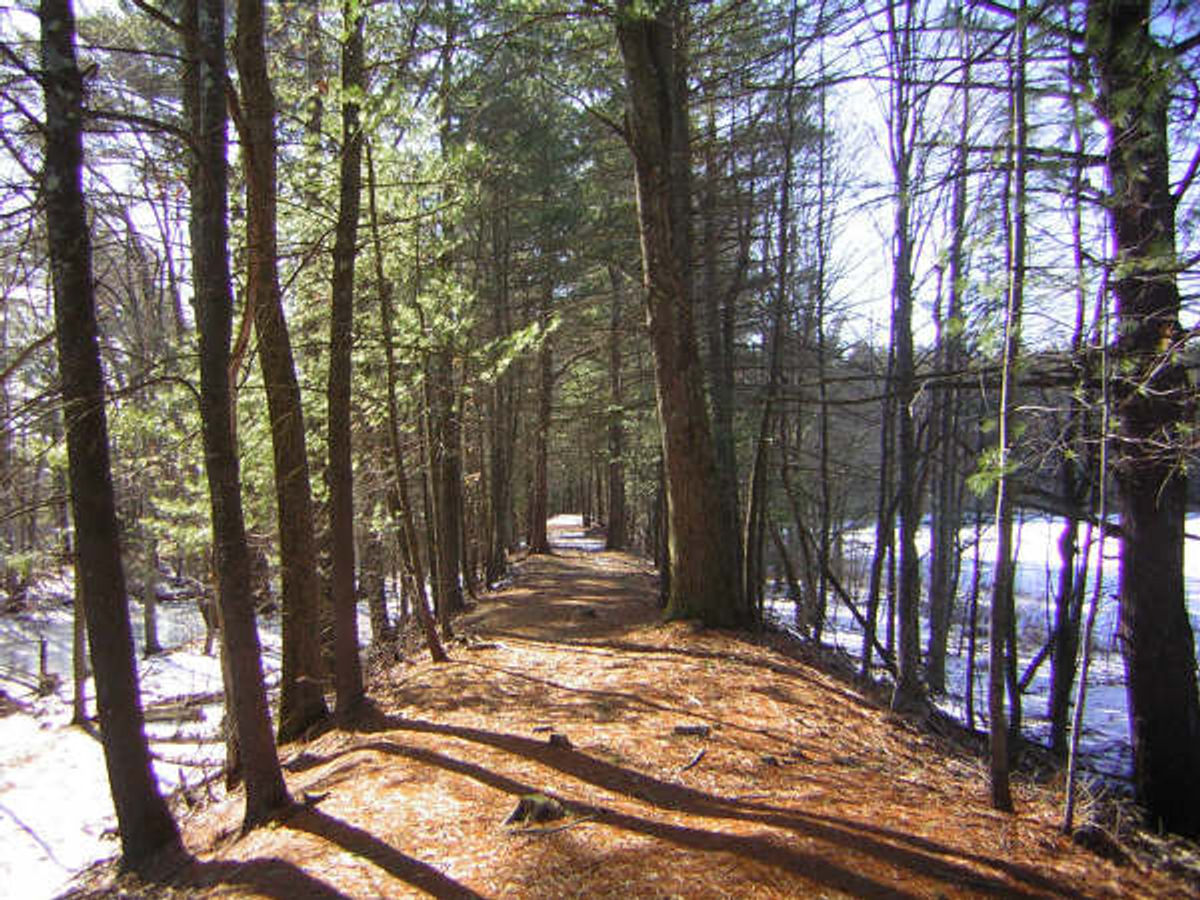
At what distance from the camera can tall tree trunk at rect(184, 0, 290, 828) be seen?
14.0 ft

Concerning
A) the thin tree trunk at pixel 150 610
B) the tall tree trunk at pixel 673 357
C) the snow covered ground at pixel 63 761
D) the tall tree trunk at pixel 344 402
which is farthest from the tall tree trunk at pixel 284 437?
the thin tree trunk at pixel 150 610

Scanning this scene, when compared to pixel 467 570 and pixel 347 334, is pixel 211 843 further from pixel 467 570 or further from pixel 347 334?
pixel 467 570

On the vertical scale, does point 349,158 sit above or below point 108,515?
above

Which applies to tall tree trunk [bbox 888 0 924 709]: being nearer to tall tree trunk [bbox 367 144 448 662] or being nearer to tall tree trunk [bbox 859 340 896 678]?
tall tree trunk [bbox 859 340 896 678]

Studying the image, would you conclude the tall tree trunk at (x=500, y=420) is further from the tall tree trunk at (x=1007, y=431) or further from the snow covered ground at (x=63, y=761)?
the tall tree trunk at (x=1007, y=431)

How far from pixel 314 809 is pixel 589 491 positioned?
108 feet

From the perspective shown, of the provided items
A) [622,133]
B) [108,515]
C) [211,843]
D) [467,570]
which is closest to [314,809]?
[211,843]

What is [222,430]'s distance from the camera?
4.30 m

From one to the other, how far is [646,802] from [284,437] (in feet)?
14.8

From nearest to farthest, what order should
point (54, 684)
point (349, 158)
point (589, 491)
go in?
point (349, 158) → point (54, 684) → point (589, 491)

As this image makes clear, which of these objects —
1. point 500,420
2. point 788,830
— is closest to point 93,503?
point 788,830

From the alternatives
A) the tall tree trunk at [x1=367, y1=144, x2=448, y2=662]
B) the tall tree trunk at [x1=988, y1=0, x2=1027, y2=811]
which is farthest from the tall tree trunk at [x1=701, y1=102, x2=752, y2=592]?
the tall tree trunk at [x1=988, y1=0, x2=1027, y2=811]

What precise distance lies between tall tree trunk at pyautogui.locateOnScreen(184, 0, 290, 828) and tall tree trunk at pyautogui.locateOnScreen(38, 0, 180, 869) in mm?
806

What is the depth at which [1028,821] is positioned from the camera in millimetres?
3805
